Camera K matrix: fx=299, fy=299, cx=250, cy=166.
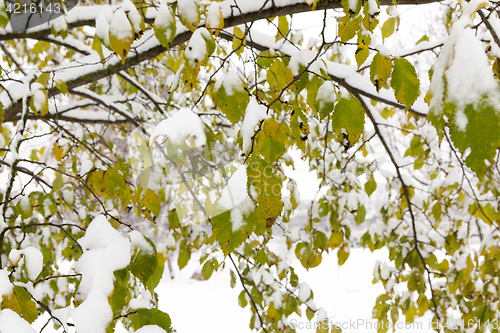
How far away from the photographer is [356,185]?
1690 mm

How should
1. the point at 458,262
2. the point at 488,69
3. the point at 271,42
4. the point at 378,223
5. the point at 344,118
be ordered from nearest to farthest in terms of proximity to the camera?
the point at 488,69 < the point at 344,118 < the point at 271,42 < the point at 458,262 < the point at 378,223

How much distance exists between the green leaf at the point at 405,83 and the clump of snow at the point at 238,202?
1.08 feet

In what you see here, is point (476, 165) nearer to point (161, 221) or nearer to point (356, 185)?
point (356, 185)

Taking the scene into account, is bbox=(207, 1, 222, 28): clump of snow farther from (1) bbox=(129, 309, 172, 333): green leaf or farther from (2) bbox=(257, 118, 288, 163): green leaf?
(1) bbox=(129, 309, 172, 333): green leaf

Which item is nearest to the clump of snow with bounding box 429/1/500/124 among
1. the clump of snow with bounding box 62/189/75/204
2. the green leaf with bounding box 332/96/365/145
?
the green leaf with bounding box 332/96/365/145

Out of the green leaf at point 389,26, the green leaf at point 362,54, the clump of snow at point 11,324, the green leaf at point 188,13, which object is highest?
the green leaf at point 389,26

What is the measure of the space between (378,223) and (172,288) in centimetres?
532

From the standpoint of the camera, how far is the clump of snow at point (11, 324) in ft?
1.32

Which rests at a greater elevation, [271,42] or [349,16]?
[271,42]

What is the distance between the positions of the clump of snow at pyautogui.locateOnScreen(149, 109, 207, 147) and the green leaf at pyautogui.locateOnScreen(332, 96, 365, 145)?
246mm

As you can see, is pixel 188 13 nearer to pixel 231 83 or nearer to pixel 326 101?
pixel 231 83

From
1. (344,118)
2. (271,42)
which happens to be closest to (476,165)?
(344,118)

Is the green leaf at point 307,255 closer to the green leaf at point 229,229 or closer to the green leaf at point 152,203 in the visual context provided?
the green leaf at point 152,203

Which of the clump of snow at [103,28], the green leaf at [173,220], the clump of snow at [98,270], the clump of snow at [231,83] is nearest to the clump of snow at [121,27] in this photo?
the clump of snow at [103,28]
